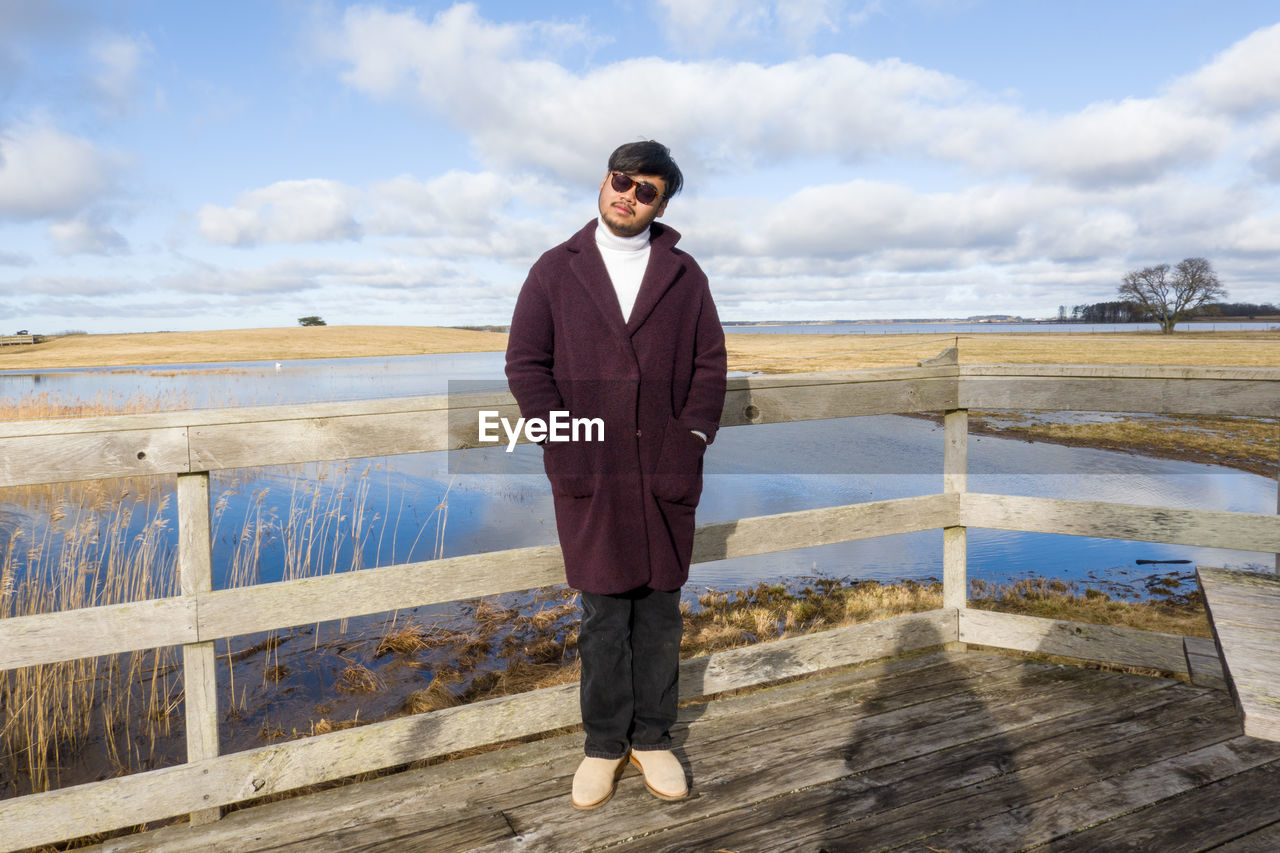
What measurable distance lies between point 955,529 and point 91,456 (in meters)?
3.24

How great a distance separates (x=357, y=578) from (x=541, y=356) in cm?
93

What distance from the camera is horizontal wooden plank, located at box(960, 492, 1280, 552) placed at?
3.06 meters

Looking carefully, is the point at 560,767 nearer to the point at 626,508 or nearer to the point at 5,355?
the point at 626,508

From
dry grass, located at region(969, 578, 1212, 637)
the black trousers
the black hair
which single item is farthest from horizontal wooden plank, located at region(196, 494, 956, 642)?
dry grass, located at region(969, 578, 1212, 637)

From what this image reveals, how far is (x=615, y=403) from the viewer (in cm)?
241

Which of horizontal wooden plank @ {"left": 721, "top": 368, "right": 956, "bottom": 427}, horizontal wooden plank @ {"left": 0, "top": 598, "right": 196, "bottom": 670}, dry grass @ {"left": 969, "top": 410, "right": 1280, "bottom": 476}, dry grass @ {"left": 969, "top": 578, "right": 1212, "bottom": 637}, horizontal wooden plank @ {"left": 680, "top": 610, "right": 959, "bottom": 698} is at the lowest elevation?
dry grass @ {"left": 969, "top": 578, "right": 1212, "bottom": 637}

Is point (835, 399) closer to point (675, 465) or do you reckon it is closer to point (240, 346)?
point (675, 465)

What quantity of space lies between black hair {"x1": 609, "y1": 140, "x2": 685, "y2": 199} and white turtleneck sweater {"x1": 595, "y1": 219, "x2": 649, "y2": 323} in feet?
0.60

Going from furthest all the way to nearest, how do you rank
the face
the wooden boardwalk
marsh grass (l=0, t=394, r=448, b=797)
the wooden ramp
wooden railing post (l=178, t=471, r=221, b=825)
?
marsh grass (l=0, t=394, r=448, b=797), the face, wooden railing post (l=178, t=471, r=221, b=825), the wooden boardwalk, the wooden ramp

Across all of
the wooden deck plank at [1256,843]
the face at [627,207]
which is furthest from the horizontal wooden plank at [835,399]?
the wooden deck plank at [1256,843]

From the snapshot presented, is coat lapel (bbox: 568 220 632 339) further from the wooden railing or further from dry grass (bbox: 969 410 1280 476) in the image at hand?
dry grass (bbox: 969 410 1280 476)

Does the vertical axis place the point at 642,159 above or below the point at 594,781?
above

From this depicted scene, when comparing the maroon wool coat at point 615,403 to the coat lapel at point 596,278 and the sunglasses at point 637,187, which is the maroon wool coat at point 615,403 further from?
the sunglasses at point 637,187

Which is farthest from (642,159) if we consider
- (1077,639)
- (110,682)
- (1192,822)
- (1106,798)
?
(110,682)
